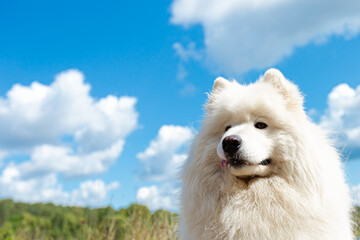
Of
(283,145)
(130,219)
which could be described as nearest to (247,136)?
(283,145)

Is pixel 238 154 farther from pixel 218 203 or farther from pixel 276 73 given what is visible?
pixel 276 73

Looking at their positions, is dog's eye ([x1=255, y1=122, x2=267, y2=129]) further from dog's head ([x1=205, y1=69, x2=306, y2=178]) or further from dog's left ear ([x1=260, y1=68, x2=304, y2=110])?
dog's left ear ([x1=260, y1=68, x2=304, y2=110])

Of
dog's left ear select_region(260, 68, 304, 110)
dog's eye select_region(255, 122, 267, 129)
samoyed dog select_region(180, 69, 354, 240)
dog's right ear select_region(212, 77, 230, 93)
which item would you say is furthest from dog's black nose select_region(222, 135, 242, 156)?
dog's right ear select_region(212, 77, 230, 93)

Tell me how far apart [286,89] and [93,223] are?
20.6ft

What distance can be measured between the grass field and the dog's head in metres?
1.69

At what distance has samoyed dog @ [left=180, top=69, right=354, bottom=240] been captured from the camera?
3561mm

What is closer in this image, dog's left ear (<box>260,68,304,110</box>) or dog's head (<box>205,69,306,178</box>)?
dog's head (<box>205,69,306,178</box>)

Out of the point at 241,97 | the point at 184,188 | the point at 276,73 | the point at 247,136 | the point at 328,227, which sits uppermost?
the point at 276,73

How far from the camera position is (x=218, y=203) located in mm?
3811

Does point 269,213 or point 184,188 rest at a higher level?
point 184,188

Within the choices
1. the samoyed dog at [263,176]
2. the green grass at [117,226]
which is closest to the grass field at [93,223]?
the green grass at [117,226]

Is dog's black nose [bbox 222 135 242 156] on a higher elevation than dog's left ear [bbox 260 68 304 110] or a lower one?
lower

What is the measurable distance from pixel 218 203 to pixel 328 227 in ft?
3.65

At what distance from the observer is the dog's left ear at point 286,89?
13.2ft
